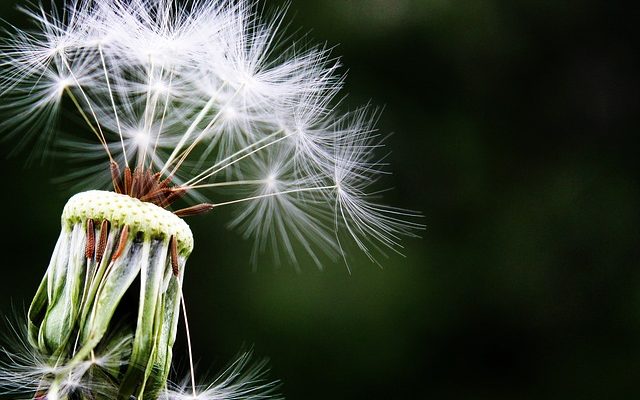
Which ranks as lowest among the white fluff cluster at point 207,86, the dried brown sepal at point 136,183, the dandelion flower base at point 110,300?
the dandelion flower base at point 110,300

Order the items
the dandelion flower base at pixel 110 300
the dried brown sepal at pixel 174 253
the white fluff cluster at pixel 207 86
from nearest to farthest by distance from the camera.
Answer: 1. the dandelion flower base at pixel 110 300
2. the dried brown sepal at pixel 174 253
3. the white fluff cluster at pixel 207 86

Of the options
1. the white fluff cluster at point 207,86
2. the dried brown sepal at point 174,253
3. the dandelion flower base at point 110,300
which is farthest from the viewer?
the white fluff cluster at point 207,86

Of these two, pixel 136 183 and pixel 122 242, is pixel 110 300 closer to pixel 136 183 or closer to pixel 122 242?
pixel 122 242

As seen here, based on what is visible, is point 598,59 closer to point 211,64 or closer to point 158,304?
point 211,64

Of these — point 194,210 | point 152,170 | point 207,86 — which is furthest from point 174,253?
point 207,86

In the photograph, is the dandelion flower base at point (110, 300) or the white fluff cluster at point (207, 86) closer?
the dandelion flower base at point (110, 300)

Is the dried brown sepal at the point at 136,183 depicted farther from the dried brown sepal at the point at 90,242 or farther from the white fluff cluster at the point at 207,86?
the white fluff cluster at the point at 207,86

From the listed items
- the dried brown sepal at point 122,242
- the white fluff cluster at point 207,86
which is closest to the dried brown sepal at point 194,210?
the dried brown sepal at point 122,242

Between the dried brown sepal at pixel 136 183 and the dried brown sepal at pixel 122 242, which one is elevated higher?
the dried brown sepal at pixel 136 183
